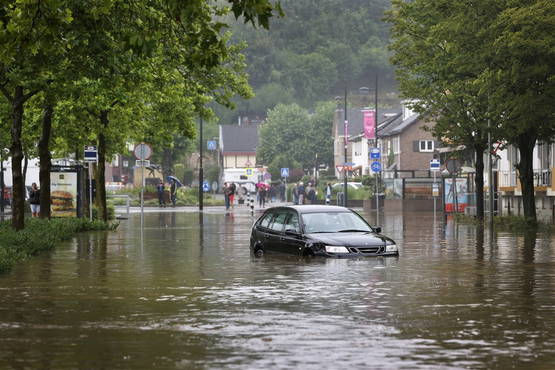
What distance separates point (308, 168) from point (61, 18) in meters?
154

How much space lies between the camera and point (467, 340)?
12.2 meters

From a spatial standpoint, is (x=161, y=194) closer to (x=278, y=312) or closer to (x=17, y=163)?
(x=17, y=163)

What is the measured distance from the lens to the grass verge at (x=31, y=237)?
2313 cm

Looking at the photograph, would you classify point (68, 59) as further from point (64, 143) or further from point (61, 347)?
point (64, 143)

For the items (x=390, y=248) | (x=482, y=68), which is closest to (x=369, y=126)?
Result: (x=482, y=68)

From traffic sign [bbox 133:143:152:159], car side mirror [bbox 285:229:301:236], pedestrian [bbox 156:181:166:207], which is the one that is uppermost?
traffic sign [bbox 133:143:152:159]

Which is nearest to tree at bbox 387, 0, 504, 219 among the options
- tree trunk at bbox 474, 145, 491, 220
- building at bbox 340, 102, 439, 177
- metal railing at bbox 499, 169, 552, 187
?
tree trunk at bbox 474, 145, 491, 220

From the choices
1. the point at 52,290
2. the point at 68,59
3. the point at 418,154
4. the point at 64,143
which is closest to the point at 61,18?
the point at 52,290

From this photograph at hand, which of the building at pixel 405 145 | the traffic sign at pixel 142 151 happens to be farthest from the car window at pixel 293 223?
the building at pixel 405 145

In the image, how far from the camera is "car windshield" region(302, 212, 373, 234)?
2483 centimetres

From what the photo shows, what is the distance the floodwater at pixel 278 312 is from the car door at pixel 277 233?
0.81ft

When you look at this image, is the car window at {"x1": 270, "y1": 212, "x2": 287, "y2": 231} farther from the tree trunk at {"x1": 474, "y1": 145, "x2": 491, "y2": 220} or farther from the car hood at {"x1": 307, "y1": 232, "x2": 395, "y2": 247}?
the tree trunk at {"x1": 474, "y1": 145, "x2": 491, "y2": 220}

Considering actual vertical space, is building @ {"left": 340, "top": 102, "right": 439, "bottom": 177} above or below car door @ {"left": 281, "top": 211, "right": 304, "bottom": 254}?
above

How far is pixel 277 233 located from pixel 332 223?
117 centimetres
